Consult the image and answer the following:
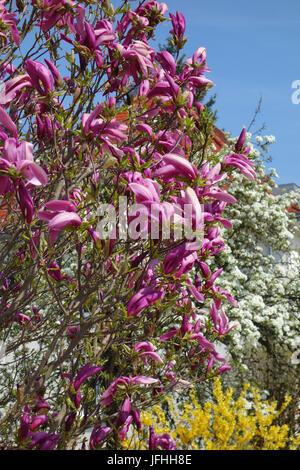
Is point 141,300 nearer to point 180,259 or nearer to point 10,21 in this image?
point 180,259

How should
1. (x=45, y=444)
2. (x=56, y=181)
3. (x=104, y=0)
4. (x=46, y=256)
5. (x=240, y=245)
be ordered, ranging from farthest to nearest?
(x=240, y=245)
(x=104, y=0)
(x=46, y=256)
(x=56, y=181)
(x=45, y=444)

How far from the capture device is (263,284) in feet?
26.9

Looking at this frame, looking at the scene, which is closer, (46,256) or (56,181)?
(56,181)

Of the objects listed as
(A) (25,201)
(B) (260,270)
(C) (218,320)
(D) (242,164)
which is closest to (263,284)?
(B) (260,270)

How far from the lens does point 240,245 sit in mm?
8922

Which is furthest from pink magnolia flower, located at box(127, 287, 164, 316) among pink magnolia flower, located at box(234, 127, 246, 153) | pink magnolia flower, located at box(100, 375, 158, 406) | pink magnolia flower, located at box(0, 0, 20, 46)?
pink magnolia flower, located at box(0, 0, 20, 46)

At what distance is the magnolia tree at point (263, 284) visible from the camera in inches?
308

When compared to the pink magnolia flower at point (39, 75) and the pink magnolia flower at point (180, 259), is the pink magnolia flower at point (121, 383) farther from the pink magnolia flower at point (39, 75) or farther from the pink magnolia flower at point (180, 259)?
the pink magnolia flower at point (39, 75)

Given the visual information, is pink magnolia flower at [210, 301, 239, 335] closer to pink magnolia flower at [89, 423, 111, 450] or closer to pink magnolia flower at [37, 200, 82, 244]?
pink magnolia flower at [89, 423, 111, 450]

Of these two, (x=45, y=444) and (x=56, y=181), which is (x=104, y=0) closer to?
(x=56, y=181)

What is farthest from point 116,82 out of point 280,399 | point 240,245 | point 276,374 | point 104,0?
point 276,374

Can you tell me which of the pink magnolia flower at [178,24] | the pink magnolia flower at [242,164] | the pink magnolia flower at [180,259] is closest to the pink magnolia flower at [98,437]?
the pink magnolia flower at [180,259]

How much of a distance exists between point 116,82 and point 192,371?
1.64 m
